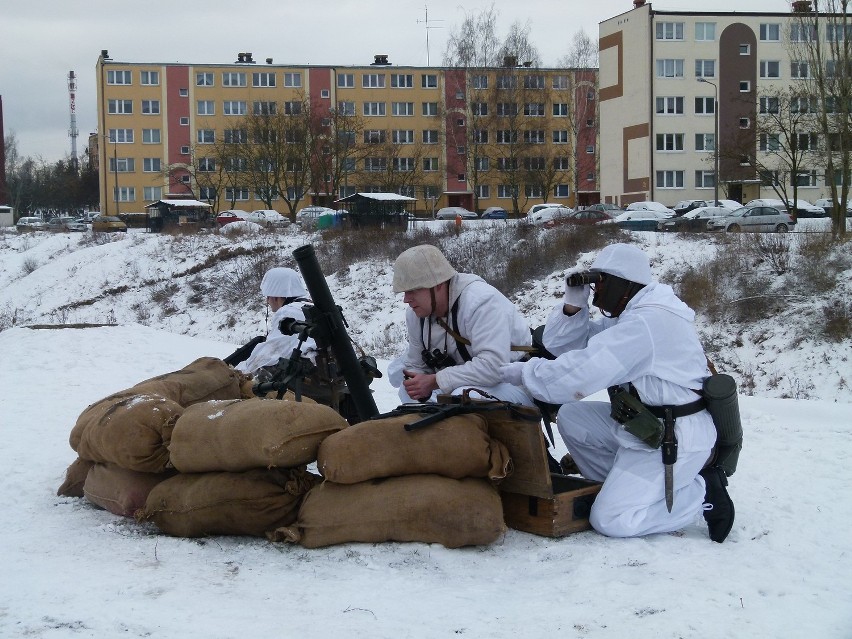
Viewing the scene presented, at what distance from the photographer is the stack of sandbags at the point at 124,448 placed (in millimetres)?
4891

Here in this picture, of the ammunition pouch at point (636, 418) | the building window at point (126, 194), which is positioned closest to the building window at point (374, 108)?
the building window at point (126, 194)

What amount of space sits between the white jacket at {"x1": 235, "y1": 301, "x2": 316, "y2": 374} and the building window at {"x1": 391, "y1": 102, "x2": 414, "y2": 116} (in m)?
69.4

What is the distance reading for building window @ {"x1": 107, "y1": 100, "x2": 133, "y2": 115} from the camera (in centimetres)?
7362

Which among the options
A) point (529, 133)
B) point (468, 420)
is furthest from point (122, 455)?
point (529, 133)

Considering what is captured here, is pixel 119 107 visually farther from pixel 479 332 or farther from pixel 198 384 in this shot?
pixel 479 332

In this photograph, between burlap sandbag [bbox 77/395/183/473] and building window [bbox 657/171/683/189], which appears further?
building window [bbox 657/171/683/189]

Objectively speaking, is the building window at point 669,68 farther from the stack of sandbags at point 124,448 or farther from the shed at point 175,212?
the stack of sandbags at point 124,448

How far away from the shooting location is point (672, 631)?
11.1 feet

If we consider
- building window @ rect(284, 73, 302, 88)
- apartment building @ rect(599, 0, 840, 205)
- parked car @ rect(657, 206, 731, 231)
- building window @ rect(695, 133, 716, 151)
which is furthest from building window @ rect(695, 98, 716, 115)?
building window @ rect(284, 73, 302, 88)

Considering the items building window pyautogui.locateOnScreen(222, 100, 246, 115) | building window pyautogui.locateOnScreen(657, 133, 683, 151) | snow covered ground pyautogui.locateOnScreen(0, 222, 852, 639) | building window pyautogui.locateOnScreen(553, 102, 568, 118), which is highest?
building window pyautogui.locateOnScreen(222, 100, 246, 115)

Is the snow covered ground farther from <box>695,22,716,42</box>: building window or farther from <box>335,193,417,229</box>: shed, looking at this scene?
<box>695,22,716,42</box>: building window

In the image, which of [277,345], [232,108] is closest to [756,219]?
[277,345]

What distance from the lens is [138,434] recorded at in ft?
16.0

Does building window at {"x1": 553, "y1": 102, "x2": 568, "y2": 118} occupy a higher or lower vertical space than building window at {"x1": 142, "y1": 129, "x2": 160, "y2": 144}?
higher
